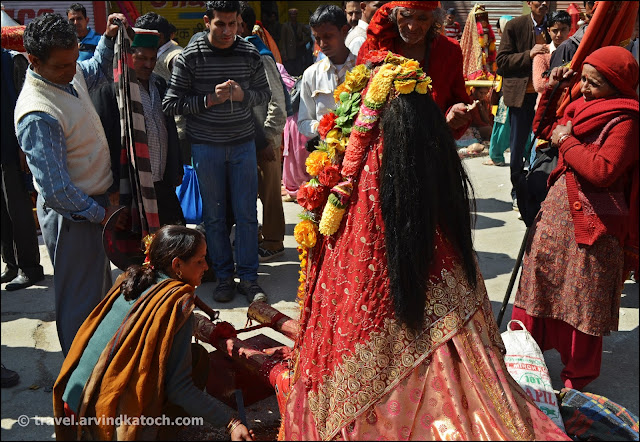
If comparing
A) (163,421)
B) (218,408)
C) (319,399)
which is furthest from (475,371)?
(163,421)

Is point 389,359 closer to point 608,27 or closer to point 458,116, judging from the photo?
point 458,116

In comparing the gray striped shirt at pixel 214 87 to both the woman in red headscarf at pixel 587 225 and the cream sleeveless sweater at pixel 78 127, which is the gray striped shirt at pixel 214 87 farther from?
the woman in red headscarf at pixel 587 225

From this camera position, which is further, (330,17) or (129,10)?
(129,10)

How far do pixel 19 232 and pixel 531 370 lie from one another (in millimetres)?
4162

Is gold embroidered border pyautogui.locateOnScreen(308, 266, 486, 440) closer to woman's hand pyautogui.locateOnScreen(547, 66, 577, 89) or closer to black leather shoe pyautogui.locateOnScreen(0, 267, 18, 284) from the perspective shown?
woman's hand pyautogui.locateOnScreen(547, 66, 577, 89)

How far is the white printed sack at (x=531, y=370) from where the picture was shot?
3.18 metres

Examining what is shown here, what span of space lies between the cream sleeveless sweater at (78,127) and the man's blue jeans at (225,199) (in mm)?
1329

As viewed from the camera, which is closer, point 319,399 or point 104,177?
point 319,399

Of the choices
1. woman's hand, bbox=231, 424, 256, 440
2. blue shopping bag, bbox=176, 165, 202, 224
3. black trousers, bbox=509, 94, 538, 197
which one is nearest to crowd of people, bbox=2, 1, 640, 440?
woman's hand, bbox=231, 424, 256, 440

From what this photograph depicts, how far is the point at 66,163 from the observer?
3357 millimetres

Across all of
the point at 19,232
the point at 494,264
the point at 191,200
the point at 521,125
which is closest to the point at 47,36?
the point at 19,232

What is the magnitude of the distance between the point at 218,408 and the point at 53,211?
1562 millimetres

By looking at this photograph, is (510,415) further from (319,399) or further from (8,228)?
(8,228)

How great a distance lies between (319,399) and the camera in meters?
2.80
